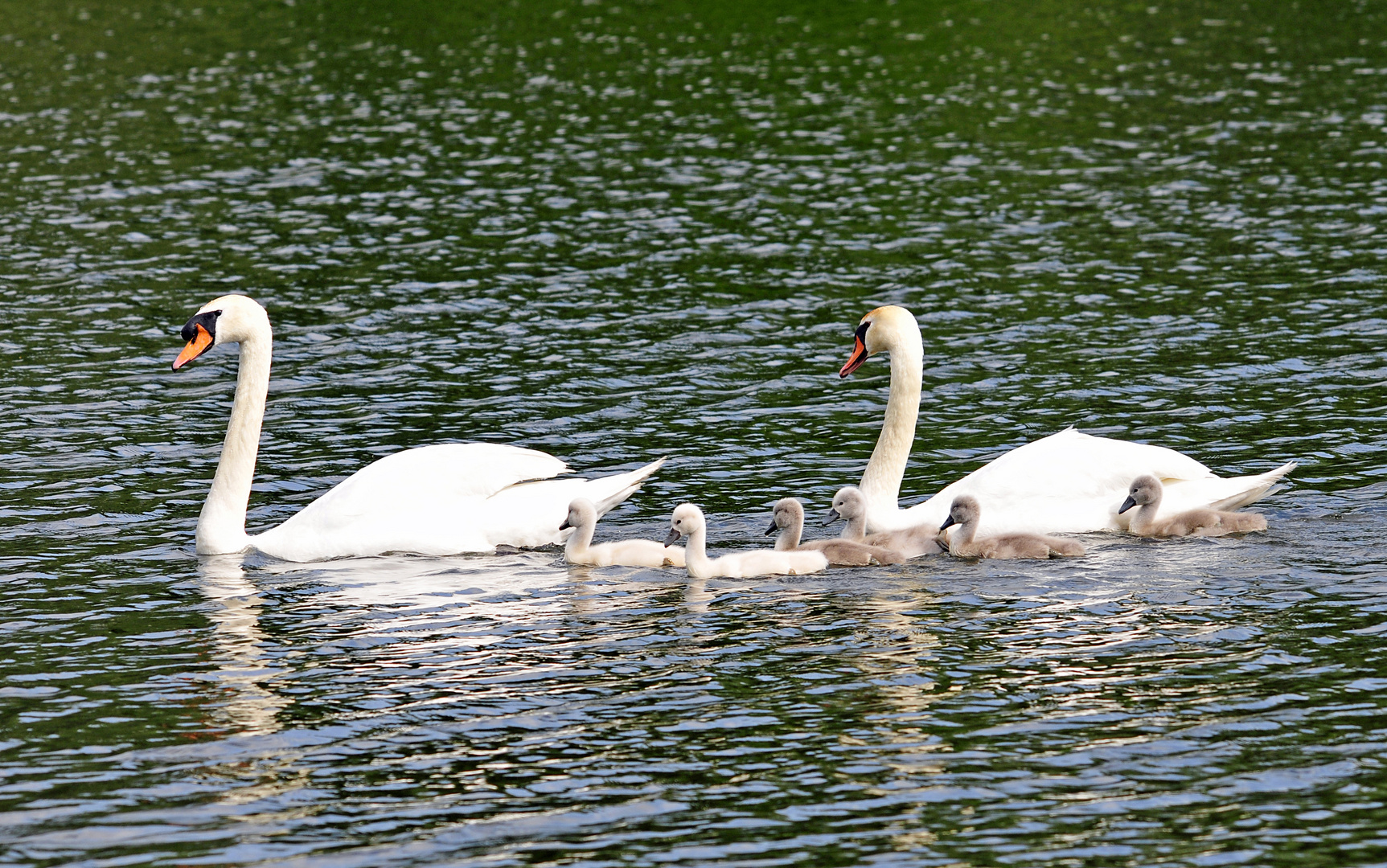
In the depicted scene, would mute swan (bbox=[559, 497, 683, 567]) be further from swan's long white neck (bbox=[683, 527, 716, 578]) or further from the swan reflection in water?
the swan reflection in water

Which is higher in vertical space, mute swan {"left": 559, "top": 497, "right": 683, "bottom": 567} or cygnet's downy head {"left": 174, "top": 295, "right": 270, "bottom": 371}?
cygnet's downy head {"left": 174, "top": 295, "right": 270, "bottom": 371}

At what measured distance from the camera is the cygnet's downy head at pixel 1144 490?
1422 cm

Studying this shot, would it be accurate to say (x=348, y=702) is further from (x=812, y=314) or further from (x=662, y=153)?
(x=662, y=153)

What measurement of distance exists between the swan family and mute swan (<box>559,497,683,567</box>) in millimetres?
12

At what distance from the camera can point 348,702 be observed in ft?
37.5

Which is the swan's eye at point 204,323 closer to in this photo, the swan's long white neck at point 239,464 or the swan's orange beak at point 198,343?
the swan's orange beak at point 198,343

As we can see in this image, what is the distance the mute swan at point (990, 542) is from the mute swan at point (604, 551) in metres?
2.14

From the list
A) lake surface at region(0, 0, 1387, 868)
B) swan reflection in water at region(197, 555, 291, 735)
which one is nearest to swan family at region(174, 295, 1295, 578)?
lake surface at region(0, 0, 1387, 868)

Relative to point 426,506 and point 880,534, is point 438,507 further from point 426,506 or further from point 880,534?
point 880,534

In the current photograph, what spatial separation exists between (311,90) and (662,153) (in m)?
10.8

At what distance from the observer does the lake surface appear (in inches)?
390

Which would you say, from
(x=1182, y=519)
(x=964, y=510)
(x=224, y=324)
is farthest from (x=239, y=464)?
(x=1182, y=519)

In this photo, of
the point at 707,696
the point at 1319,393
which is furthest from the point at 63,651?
the point at 1319,393

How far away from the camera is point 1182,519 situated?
563 inches
